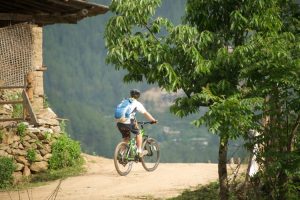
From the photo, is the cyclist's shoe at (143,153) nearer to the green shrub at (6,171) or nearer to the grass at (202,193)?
the grass at (202,193)

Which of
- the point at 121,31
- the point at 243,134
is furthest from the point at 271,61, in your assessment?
the point at 121,31

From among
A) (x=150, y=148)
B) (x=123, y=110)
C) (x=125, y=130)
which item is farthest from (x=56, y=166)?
(x=123, y=110)

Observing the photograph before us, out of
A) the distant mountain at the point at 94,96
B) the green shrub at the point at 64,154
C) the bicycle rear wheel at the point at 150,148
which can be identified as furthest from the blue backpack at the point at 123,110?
the distant mountain at the point at 94,96

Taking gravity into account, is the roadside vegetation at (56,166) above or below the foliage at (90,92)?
below

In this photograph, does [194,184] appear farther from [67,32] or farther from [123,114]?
[67,32]

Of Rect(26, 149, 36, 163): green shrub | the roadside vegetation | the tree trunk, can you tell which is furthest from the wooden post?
the tree trunk

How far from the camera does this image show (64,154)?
13453 mm

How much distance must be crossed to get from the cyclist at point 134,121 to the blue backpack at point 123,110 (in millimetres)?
59

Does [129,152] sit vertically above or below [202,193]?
above

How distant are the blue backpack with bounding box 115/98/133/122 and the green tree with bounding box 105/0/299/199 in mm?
3445

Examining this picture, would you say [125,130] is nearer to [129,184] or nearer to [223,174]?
[129,184]

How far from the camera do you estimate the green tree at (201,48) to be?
664cm

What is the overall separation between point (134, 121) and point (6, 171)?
315 cm

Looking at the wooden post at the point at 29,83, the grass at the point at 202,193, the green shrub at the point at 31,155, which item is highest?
the wooden post at the point at 29,83
